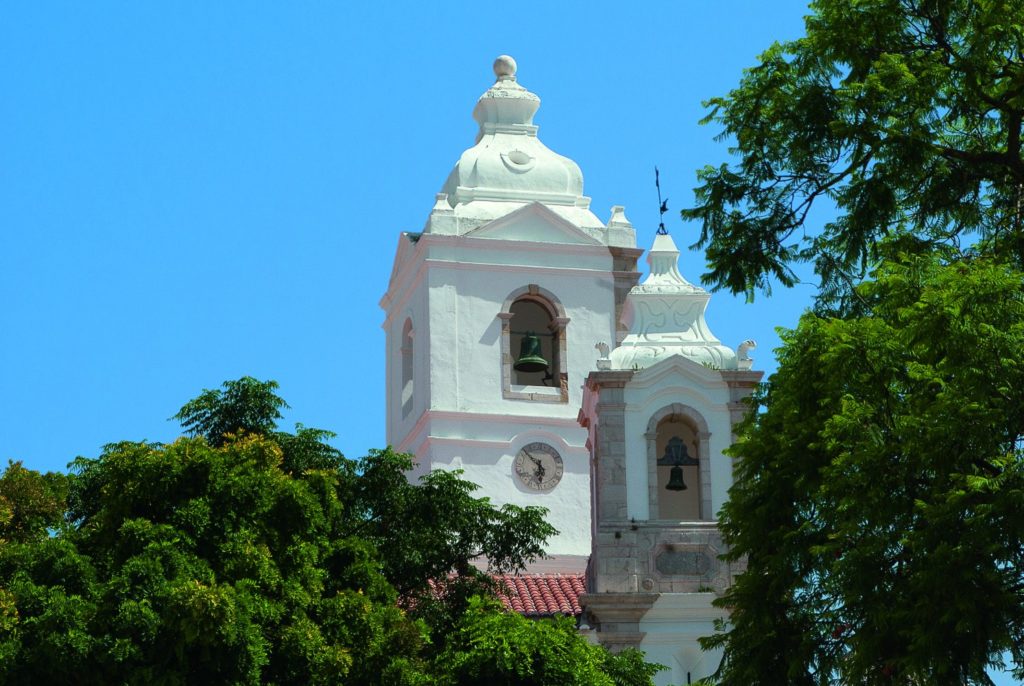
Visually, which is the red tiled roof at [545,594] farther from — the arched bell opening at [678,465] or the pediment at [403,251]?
the pediment at [403,251]

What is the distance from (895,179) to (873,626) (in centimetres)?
448

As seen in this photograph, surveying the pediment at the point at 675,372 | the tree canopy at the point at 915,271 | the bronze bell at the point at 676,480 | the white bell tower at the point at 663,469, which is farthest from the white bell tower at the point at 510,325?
the tree canopy at the point at 915,271

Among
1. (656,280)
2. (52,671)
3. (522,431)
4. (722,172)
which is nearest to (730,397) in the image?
(656,280)

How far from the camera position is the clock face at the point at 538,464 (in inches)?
1591

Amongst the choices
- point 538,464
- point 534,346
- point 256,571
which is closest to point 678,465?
point 538,464

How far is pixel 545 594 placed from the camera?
34438 mm

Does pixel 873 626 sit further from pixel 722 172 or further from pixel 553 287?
pixel 553 287

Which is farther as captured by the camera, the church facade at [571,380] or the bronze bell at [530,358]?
the bronze bell at [530,358]

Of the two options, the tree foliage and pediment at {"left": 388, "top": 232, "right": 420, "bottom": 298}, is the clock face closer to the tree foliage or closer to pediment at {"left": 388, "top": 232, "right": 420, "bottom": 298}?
pediment at {"left": 388, "top": 232, "right": 420, "bottom": 298}

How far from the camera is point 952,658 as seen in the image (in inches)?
734

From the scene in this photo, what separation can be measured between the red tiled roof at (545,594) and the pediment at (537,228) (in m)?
8.02

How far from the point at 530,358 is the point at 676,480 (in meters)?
6.52

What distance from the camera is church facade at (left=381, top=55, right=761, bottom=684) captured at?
33.2m

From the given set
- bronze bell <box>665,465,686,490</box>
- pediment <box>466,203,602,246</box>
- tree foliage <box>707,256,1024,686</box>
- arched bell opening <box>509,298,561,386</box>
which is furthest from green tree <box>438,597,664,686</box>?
pediment <box>466,203,602,246</box>
